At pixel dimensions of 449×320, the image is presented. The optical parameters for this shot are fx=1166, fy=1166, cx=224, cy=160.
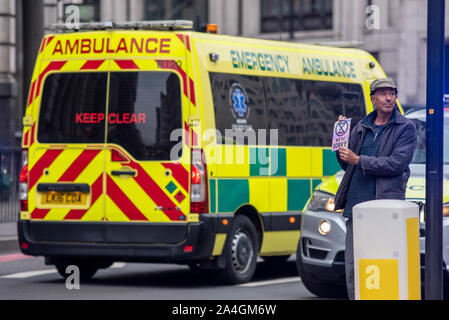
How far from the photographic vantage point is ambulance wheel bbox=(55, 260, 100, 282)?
39.5 ft

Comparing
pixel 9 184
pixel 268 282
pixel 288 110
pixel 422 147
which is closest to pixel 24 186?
pixel 268 282

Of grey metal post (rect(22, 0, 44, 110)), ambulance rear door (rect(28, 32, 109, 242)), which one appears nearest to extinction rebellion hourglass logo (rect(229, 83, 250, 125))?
ambulance rear door (rect(28, 32, 109, 242))

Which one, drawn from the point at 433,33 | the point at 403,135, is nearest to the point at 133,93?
the point at 403,135

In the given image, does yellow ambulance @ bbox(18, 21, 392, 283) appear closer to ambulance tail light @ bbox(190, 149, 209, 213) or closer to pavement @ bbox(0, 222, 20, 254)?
ambulance tail light @ bbox(190, 149, 209, 213)

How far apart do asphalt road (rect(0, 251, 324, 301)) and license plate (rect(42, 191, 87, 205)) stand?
82 cm

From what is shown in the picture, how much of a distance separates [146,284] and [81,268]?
887 millimetres

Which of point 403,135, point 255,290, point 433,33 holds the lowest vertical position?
point 255,290

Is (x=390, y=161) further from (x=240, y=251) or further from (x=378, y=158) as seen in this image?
(x=240, y=251)

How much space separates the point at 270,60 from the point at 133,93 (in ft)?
5.88

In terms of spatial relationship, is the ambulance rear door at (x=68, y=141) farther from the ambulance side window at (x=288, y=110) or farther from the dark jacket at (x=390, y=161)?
the dark jacket at (x=390, y=161)

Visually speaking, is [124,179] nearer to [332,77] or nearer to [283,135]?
[283,135]

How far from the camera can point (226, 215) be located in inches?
455

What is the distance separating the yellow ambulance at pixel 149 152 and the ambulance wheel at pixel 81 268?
0.04ft

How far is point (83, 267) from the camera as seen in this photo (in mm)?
12195
